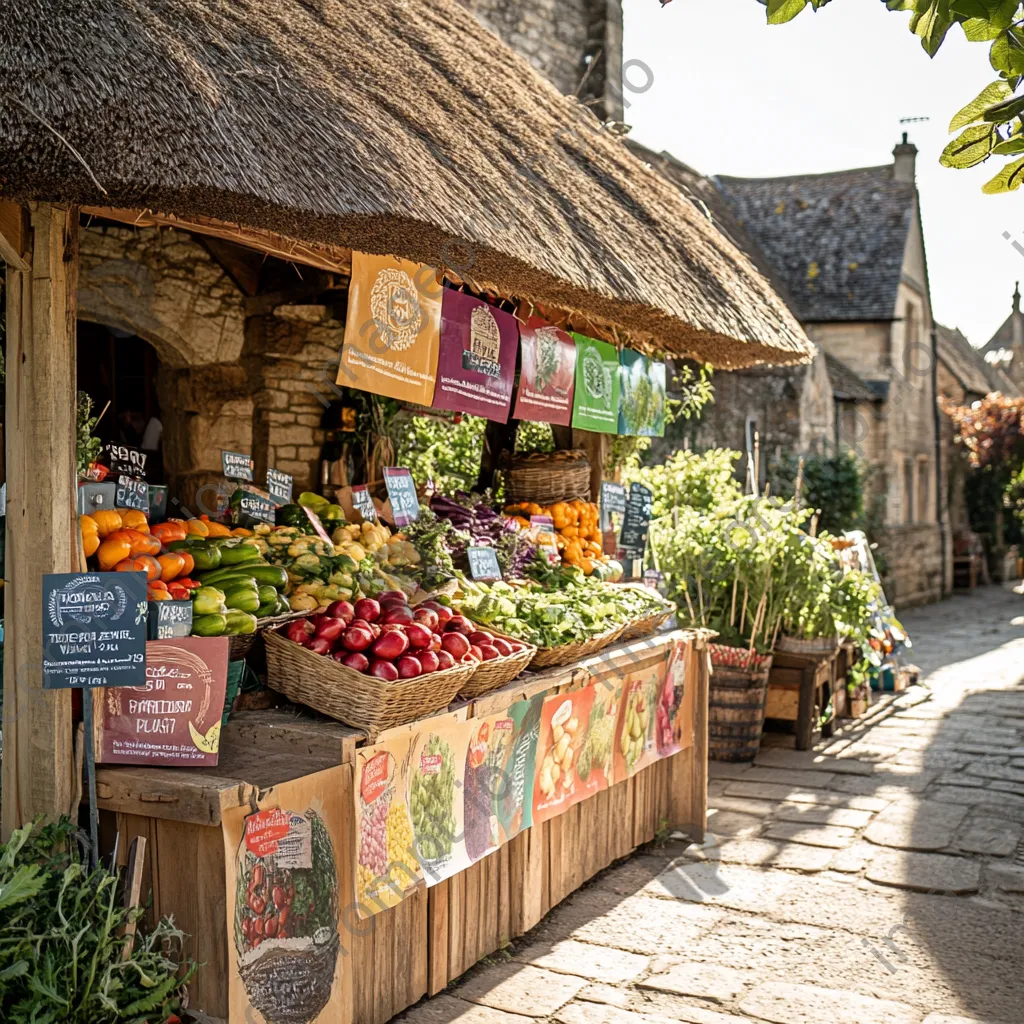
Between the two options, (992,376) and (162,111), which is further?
(992,376)

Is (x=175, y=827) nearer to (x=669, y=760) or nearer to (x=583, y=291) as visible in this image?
(x=583, y=291)

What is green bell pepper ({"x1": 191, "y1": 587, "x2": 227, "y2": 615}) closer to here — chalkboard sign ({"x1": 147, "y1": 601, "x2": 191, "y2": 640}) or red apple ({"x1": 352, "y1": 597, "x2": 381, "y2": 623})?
chalkboard sign ({"x1": 147, "y1": 601, "x2": 191, "y2": 640})

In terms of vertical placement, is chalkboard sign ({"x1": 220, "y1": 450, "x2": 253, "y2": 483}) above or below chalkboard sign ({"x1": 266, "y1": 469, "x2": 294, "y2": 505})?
above

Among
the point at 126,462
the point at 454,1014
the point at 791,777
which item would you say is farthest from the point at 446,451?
the point at 454,1014

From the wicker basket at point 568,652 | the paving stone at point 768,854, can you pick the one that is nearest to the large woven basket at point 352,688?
the wicker basket at point 568,652

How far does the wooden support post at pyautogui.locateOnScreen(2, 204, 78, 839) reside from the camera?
10.9ft

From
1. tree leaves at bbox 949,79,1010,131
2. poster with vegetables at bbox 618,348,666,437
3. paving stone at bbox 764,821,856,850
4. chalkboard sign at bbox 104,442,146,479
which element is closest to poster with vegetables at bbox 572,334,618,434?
poster with vegetables at bbox 618,348,666,437

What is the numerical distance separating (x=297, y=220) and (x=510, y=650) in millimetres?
1835

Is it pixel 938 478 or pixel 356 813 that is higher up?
pixel 938 478

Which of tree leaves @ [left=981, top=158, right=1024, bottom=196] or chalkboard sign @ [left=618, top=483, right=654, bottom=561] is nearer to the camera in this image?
tree leaves @ [left=981, top=158, right=1024, bottom=196]

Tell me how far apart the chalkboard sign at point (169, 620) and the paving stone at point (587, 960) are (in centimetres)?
197

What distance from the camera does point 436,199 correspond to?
13.3 ft

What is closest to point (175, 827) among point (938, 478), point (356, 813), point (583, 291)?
point (356, 813)

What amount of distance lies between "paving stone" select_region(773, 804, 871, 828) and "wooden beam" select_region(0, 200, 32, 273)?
16.1 feet
